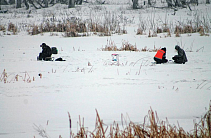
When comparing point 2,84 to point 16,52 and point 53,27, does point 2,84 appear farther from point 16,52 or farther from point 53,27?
point 53,27

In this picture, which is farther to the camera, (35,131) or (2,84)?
(2,84)

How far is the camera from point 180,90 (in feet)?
10.8

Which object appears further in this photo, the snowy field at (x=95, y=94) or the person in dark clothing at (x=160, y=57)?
the person in dark clothing at (x=160, y=57)

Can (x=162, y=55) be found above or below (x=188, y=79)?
above

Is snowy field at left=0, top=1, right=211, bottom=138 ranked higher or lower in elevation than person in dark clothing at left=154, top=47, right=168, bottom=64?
lower

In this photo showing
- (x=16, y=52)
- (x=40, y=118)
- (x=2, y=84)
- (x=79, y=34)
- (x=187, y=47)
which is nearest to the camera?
(x=40, y=118)

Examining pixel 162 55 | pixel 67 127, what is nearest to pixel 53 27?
pixel 162 55

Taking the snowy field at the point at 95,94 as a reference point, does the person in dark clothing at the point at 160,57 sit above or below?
above

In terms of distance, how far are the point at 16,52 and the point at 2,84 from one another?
3.45 metres

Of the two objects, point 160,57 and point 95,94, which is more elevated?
point 160,57

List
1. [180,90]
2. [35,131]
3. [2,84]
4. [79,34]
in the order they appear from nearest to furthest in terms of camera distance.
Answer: [35,131]
[180,90]
[2,84]
[79,34]

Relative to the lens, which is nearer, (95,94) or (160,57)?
(95,94)

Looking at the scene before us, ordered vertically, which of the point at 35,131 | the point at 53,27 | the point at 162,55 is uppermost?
the point at 53,27

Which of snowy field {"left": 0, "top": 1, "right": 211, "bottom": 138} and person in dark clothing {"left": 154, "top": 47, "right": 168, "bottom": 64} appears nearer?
snowy field {"left": 0, "top": 1, "right": 211, "bottom": 138}
